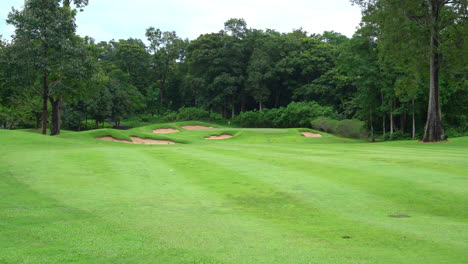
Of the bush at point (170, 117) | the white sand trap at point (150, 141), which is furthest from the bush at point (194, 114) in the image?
the white sand trap at point (150, 141)

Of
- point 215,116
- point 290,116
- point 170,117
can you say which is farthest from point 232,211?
Result: point 170,117

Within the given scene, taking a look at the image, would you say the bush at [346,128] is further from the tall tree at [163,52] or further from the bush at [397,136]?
the tall tree at [163,52]

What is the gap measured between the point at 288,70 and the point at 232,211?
59921 mm

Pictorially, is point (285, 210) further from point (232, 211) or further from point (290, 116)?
point (290, 116)

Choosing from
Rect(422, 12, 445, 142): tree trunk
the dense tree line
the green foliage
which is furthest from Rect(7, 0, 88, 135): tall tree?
the green foliage

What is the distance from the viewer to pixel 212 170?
11.9 meters

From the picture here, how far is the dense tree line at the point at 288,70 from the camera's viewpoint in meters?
29.1

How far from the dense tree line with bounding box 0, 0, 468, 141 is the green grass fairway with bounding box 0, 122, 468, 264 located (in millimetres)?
19543

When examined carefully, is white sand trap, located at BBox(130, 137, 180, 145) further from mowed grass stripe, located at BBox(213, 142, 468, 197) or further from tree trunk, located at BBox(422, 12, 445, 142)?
tree trunk, located at BBox(422, 12, 445, 142)

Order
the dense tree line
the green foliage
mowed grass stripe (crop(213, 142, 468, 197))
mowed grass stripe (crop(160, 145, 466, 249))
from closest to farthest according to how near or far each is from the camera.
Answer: mowed grass stripe (crop(160, 145, 466, 249))
mowed grass stripe (crop(213, 142, 468, 197))
the dense tree line
the green foliage

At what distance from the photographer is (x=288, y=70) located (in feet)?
213

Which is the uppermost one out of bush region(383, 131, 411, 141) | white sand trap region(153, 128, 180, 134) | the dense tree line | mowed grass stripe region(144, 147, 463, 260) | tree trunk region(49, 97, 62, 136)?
the dense tree line

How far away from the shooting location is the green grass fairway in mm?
4551

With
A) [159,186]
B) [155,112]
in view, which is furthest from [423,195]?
[155,112]
